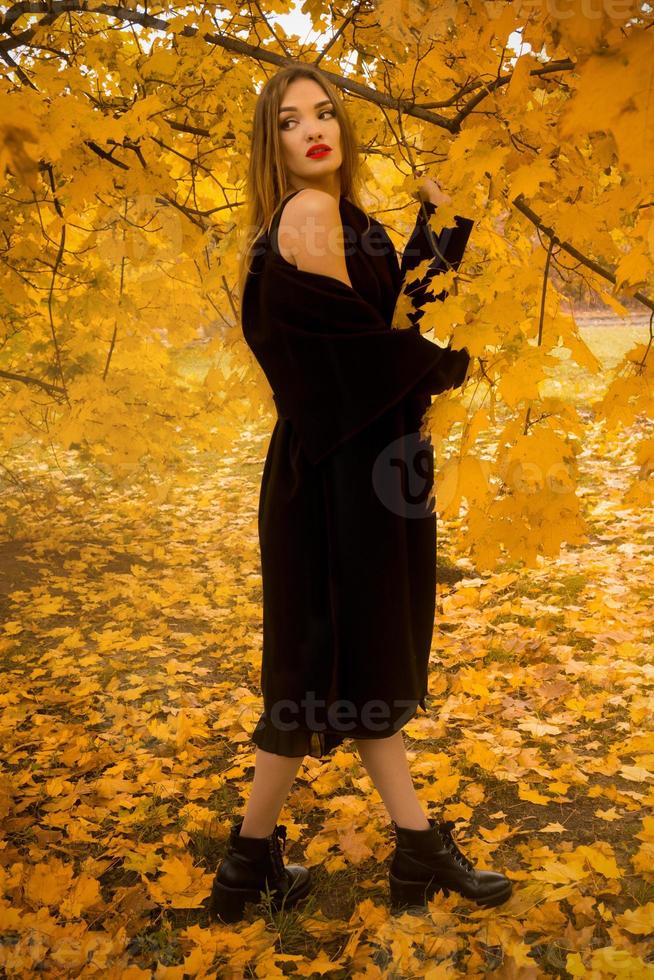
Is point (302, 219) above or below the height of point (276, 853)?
above

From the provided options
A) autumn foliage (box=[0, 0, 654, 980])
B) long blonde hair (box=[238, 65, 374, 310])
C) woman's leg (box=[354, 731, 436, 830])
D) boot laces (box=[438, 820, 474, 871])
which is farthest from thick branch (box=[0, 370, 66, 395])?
boot laces (box=[438, 820, 474, 871])

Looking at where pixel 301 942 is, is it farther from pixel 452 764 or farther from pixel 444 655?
pixel 444 655

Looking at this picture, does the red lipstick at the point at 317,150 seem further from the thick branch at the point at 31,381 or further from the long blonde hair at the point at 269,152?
the thick branch at the point at 31,381

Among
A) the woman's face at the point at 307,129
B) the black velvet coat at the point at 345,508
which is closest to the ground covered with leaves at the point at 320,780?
the black velvet coat at the point at 345,508

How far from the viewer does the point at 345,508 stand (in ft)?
6.31

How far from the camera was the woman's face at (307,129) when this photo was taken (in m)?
1.95

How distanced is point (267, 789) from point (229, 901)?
0.31 meters

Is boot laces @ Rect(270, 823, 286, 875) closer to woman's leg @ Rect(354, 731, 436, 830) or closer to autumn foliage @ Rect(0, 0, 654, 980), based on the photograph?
autumn foliage @ Rect(0, 0, 654, 980)

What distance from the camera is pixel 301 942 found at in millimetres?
2027

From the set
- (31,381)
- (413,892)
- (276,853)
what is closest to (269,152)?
(276,853)

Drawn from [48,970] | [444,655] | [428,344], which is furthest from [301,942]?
[444,655]

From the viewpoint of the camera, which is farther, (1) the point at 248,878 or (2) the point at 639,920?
(1) the point at 248,878

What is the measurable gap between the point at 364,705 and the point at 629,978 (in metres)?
0.81

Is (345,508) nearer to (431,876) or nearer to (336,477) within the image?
(336,477)
